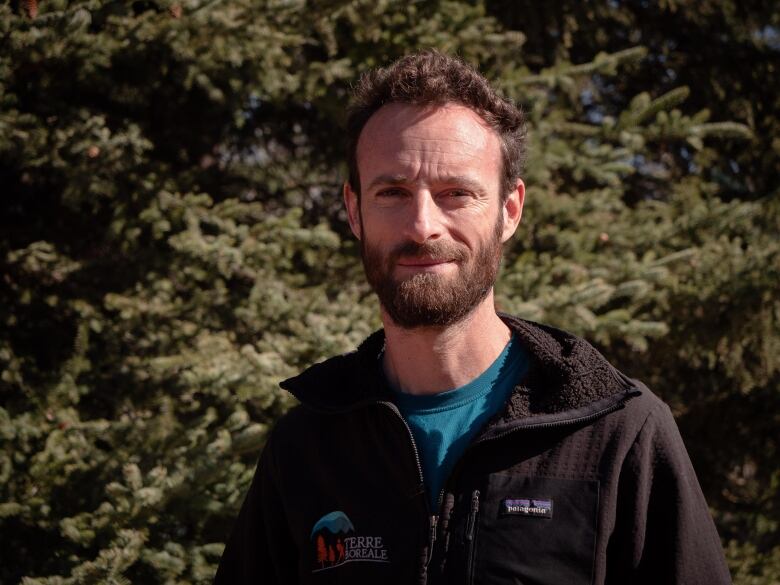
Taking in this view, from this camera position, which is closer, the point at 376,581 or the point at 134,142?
the point at 376,581

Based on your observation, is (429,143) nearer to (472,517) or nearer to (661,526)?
(472,517)

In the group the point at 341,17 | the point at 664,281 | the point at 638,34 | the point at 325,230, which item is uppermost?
the point at 638,34

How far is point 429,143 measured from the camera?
2.04 meters

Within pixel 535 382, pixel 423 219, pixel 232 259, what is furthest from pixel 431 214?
pixel 232 259

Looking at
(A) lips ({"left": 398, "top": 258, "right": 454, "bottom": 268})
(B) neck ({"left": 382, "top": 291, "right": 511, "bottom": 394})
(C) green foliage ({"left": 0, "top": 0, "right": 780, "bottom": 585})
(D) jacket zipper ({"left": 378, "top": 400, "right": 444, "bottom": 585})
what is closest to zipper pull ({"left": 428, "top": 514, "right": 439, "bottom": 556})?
(D) jacket zipper ({"left": 378, "top": 400, "right": 444, "bottom": 585})

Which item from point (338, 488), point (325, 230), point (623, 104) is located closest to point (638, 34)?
point (623, 104)

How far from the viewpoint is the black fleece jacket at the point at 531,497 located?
1740mm

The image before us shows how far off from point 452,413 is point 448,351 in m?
0.17

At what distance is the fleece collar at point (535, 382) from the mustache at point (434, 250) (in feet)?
1.05

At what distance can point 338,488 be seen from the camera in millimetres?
2033

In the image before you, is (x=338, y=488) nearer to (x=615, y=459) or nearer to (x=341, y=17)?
(x=615, y=459)

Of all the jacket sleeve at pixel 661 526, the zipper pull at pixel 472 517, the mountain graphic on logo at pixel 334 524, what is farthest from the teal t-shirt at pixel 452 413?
the jacket sleeve at pixel 661 526

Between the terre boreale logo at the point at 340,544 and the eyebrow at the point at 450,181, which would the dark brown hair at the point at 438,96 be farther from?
the terre boreale logo at the point at 340,544

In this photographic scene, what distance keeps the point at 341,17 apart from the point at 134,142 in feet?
4.25
